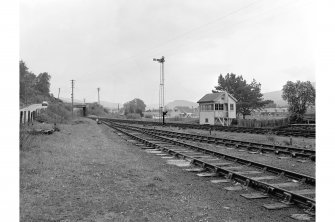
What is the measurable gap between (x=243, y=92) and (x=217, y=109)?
2365 cm

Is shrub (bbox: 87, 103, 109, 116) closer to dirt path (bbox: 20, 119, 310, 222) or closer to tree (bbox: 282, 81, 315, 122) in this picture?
tree (bbox: 282, 81, 315, 122)

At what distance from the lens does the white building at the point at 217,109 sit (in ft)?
148

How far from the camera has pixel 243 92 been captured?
66.6 m

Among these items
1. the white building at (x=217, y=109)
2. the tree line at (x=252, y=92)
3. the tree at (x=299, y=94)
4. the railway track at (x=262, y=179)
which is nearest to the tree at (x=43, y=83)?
the tree line at (x=252, y=92)

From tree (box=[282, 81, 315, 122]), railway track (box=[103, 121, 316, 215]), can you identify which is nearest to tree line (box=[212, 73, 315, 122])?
tree (box=[282, 81, 315, 122])

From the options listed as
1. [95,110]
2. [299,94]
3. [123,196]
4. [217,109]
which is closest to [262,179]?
[123,196]

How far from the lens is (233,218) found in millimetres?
5812

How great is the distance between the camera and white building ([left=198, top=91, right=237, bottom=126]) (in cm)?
4500

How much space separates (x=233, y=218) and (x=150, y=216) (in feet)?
5.28

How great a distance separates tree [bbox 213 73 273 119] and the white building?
1990 cm

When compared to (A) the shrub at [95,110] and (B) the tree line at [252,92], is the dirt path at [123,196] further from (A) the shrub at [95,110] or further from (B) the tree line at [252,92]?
(A) the shrub at [95,110]

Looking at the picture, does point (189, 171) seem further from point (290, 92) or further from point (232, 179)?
point (290, 92)

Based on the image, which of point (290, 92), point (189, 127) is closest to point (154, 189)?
point (189, 127)

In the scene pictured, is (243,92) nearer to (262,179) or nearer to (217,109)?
(217,109)
